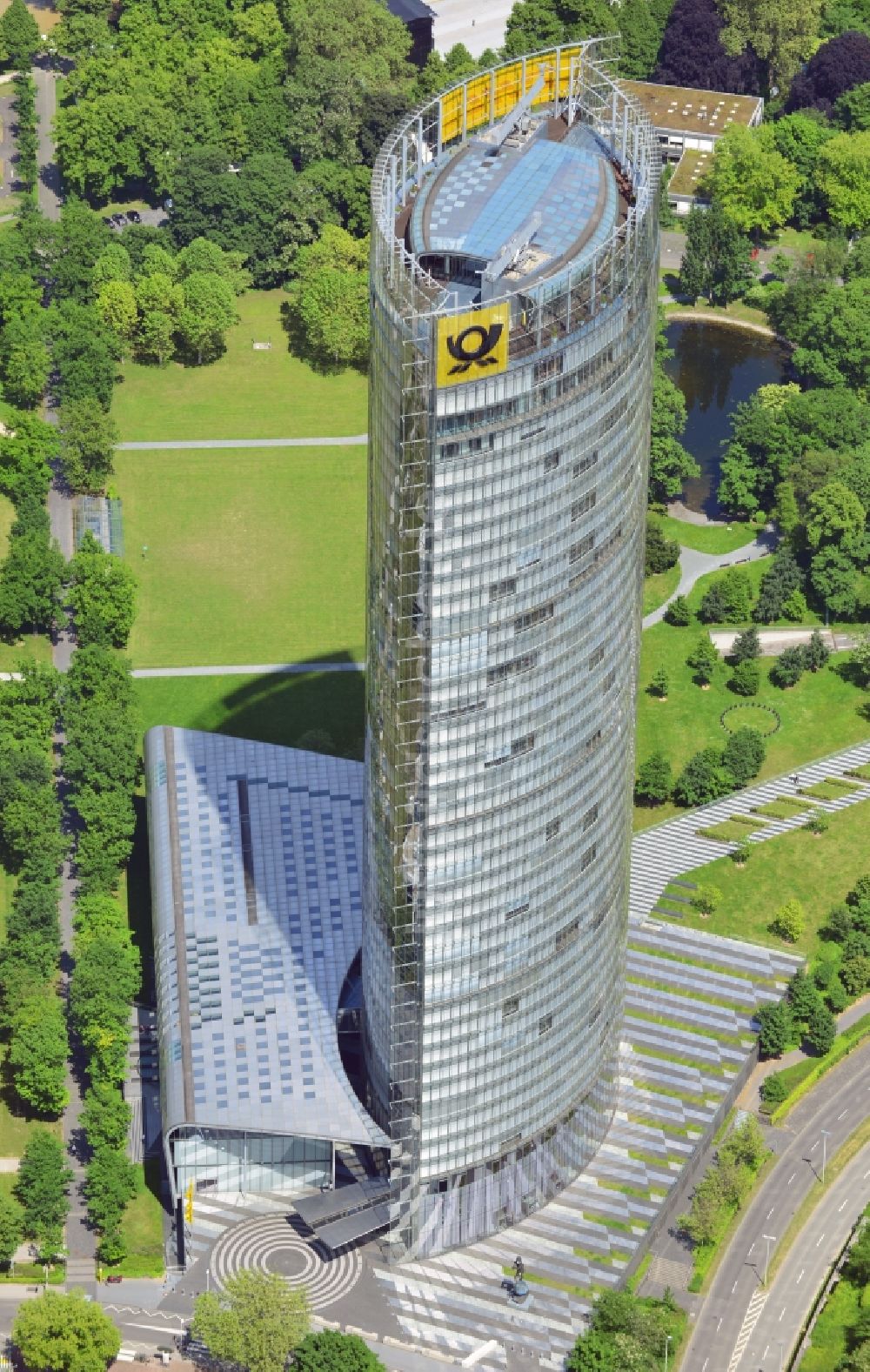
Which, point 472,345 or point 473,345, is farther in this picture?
point 473,345

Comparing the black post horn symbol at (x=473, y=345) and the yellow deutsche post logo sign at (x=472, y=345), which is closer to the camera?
the yellow deutsche post logo sign at (x=472, y=345)

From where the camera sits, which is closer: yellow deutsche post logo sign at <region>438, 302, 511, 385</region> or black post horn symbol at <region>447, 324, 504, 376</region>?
yellow deutsche post logo sign at <region>438, 302, 511, 385</region>
